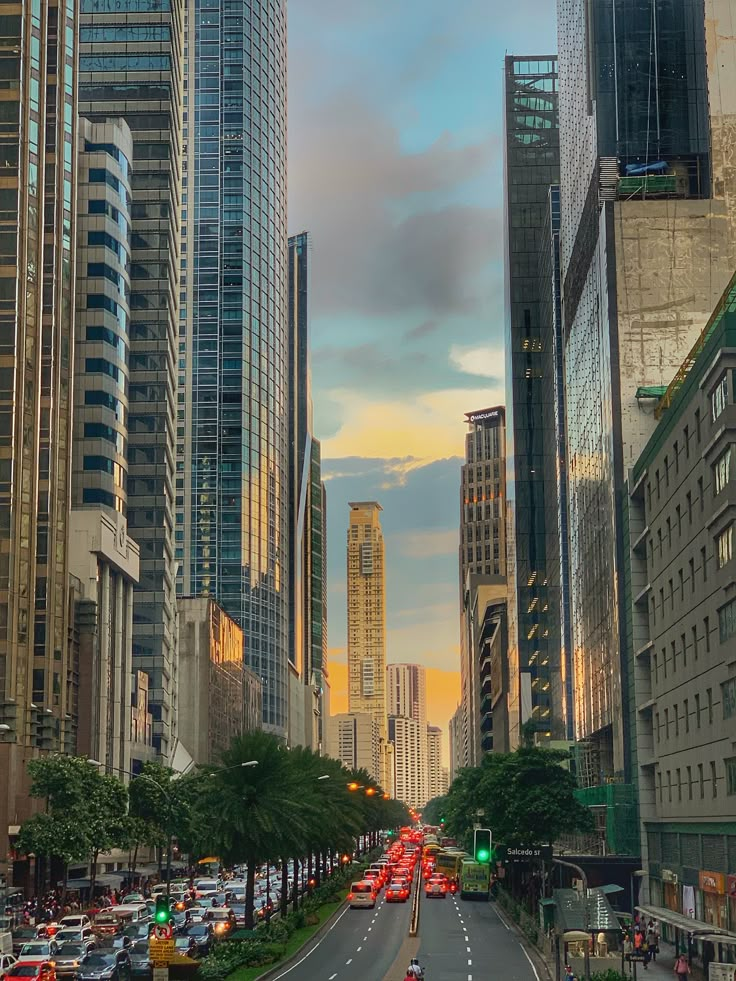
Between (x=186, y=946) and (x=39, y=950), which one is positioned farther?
(x=186, y=946)

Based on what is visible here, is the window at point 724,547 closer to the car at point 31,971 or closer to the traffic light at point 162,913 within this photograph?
the traffic light at point 162,913

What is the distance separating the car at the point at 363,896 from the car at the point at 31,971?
168 feet

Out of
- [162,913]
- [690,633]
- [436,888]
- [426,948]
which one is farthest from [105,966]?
[436,888]

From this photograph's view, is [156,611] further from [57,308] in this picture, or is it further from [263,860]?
[263,860]

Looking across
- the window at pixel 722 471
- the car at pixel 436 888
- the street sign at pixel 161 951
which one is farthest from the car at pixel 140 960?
the car at pixel 436 888

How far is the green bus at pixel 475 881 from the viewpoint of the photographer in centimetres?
11262

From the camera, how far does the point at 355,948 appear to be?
71.1m

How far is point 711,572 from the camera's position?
211 ft

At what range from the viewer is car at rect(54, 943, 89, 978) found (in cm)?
5481

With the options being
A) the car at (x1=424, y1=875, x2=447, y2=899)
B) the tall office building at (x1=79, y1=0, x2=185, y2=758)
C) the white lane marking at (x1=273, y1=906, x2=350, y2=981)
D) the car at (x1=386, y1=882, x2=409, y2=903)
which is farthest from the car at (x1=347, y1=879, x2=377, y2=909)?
the tall office building at (x1=79, y1=0, x2=185, y2=758)

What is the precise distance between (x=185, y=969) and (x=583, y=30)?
329ft

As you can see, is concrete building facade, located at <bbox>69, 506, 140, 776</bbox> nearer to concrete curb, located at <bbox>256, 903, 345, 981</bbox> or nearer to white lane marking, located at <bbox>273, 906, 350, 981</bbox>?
white lane marking, located at <bbox>273, 906, 350, 981</bbox>

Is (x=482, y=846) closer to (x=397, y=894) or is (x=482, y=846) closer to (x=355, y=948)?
(x=355, y=948)

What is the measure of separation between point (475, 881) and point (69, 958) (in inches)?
2454
